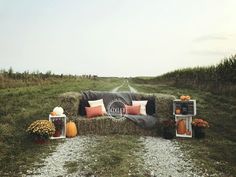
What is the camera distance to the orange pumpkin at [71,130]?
11.1 m

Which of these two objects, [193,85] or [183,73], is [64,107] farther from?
[183,73]

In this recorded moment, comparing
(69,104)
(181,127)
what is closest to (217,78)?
(181,127)

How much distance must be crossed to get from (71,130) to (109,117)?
1370 mm

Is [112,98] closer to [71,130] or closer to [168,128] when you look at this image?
[71,130]

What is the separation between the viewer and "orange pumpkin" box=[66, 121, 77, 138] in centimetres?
1108

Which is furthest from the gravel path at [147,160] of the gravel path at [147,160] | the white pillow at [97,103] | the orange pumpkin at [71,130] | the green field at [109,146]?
the white pillow at [97,103]

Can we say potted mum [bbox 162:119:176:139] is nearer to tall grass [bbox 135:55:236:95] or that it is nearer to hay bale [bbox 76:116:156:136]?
hay bale [bbox 76:116:156:136]

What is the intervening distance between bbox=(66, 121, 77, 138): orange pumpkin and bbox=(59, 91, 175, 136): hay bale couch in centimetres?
39

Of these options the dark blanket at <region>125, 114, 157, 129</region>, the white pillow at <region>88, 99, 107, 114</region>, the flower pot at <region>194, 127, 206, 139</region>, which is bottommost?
the flower pot at <region>194, 127, 206, 139</region>

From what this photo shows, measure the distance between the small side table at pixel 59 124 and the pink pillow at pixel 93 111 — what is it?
1106 millimetres

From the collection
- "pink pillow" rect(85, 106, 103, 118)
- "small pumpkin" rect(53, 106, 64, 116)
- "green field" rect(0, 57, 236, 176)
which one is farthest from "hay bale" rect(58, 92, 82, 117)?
"green field" rect(0, 57, 236, 176)

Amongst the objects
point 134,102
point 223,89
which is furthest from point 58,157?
point 223,89

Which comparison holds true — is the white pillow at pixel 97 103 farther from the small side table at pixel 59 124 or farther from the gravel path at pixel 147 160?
the gravel path at pixel 147 160

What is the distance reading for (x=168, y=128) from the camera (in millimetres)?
11172
